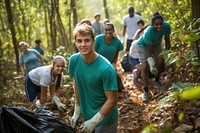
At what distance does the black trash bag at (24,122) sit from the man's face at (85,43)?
98 cm

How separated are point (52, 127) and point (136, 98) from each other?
3.10 meters

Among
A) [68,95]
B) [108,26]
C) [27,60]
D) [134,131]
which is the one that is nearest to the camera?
[134,131]

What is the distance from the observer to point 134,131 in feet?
13.6

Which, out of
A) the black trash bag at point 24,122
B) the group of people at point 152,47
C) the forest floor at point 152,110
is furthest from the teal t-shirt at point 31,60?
the black trash bag at point 24,122

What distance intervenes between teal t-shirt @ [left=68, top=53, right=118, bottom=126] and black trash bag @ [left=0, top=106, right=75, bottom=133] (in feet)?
1.40

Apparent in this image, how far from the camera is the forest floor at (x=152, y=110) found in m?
3.45

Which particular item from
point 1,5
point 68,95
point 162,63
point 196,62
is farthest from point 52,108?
point 1,5

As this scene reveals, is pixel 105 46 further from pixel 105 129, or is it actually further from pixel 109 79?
pixel 109 79

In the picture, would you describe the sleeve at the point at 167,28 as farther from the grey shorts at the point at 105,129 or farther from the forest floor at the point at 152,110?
the grey shorts at the point at 105,129

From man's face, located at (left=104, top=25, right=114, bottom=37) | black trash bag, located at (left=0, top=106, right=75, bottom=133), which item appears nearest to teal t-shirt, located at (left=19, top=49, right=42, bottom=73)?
man's face, located at (left=104, top=25, right=114, bottom=37)

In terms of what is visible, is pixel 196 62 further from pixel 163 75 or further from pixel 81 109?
pixel 163 75

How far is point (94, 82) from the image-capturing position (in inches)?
109

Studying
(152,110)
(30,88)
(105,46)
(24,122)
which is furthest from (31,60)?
(24,122)

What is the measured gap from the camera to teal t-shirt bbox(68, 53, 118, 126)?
2688 mm
